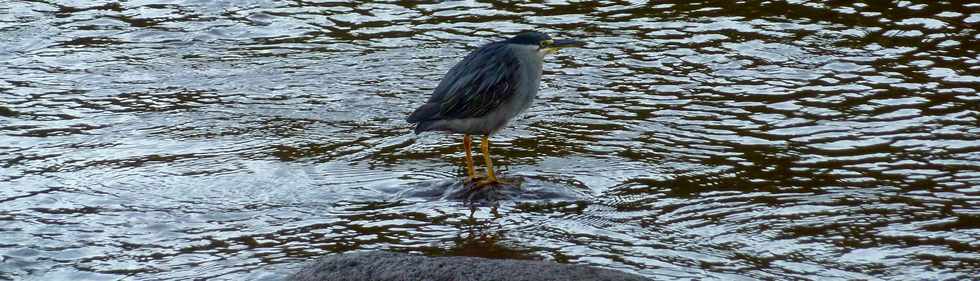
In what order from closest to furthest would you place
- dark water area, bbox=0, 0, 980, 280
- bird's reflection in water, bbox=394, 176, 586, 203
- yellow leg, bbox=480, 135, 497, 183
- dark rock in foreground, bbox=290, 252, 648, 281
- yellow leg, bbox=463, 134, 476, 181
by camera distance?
1. dark rock in foreground, bbox=290, 252, 648, 281
2. dark water area, bbox=0, 0, 980, 280
3. bird's reflection in water, bbox=394, 176, 586, 203
4. yellow leg, bbox=480, 135, 497, 183
5. yellow leg, bbox=463, 134, 476, 181

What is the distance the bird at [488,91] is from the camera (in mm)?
7754

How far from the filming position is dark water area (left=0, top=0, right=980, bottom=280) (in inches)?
273

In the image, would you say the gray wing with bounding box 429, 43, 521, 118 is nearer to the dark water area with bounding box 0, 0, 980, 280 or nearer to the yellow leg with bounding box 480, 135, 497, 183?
the yellow leg with bounding box 480, 135, 497, 183

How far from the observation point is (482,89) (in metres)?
7.73

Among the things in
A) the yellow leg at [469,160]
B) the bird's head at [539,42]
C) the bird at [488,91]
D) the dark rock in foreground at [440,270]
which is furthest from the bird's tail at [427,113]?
the dark rock in foreground at [440,270]

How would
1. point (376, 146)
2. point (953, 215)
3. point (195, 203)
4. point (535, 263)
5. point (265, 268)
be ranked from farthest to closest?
point (376, 146)
point (195, 203)
point (953, 215)
point (265, 268)
point (535, 263)

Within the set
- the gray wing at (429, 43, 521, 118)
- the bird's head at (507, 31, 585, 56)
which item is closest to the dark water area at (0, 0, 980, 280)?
the gray wing at (429, 43, 521, 118)

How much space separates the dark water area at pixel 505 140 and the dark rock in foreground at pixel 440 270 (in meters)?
0.72

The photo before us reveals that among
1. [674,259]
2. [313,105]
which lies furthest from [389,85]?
[674,259]

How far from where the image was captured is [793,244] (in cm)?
680

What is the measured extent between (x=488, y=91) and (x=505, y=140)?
1190mm

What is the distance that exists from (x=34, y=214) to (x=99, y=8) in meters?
5.28

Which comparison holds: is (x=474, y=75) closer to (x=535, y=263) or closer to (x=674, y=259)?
(x=674, y=259)

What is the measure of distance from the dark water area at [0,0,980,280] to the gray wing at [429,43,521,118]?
0.45 metres
